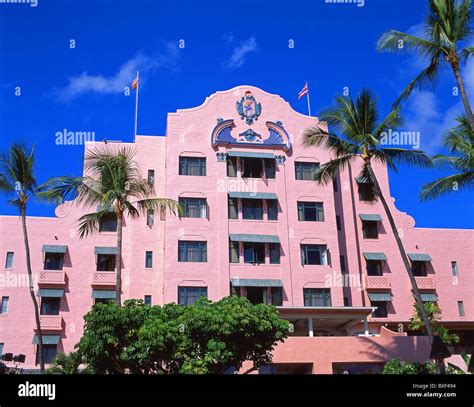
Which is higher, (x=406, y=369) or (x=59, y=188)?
(x=59, y=188)

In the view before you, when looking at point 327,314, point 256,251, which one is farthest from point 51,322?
point 327,314

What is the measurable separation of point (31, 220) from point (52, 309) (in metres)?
4.87

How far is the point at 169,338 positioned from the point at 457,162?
1272cm

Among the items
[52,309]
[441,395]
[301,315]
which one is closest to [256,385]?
[441,395]

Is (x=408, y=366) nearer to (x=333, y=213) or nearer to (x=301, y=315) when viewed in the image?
(x=301, y=315)

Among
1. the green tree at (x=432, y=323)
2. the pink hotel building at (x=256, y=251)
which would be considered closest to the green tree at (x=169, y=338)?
the pink hotel building at (x=256, y=251)

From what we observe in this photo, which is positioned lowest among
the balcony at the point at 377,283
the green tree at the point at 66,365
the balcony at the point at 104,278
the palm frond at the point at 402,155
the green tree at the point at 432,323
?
the green tree at the point at 66,365

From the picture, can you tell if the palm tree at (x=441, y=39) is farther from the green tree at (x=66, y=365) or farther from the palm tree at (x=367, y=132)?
the green tree at (x=66, y=365)

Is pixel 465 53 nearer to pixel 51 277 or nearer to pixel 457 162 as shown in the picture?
pixel 457 162

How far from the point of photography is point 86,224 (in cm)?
2333

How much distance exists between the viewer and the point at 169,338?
19781mm

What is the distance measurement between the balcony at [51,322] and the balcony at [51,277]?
177 centimetres

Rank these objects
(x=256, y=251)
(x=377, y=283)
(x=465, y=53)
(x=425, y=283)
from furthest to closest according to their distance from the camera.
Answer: (x=425, y=283) < (x=377, y=283) < (x=256, y=251) < (x=465, y=53)

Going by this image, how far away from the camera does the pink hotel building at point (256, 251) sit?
94.2ft
